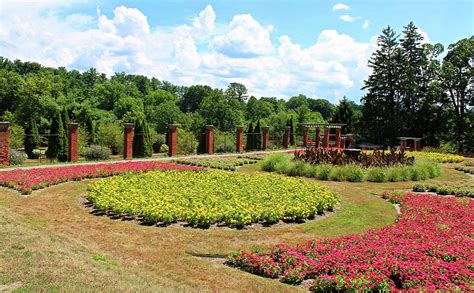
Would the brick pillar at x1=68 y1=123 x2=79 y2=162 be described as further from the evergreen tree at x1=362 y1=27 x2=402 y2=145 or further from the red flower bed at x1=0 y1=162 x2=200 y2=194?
the evergreen tree at x1=362 y1=27 x2=402 y2=145

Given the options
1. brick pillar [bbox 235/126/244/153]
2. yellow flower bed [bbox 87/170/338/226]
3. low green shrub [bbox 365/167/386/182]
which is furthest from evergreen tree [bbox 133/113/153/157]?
low green shrub [bbox 365/167/386/182]

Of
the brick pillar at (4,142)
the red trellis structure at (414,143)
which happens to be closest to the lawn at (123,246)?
the brick pillar at (4,142)

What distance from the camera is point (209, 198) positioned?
1210 centimetres

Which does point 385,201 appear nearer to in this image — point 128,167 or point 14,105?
point 128,167

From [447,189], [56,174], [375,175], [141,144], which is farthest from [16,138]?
[447,189]

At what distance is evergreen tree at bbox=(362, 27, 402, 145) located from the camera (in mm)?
44575

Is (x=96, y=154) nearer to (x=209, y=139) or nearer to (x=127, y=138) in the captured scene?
(x=127, y=138)

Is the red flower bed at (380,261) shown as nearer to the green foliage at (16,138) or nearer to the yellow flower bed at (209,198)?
the yellow flower bed at (209,198)

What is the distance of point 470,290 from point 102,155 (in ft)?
71.7

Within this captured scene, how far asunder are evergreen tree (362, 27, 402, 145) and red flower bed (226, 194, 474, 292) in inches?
1429

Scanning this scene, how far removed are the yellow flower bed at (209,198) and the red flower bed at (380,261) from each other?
7.78 feet

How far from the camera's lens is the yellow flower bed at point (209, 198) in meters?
10.4

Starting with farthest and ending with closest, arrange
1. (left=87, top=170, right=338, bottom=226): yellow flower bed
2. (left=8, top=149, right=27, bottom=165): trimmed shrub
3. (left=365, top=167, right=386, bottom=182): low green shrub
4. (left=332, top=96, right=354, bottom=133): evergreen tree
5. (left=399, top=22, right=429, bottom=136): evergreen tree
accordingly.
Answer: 1. (left=332, top=96, right=354, bottom=133): evergreen tree
2. (left=399, top=22, right=429, bottom=136): evergreen tree
3. (left=8, top=149, right=27, bottom=165): trimmed shrub
4. (left=365, top=167, right=386, bottom=182): low green shrub
5. (left=87, top=170, right=338, bottom=226): yellow flower bed

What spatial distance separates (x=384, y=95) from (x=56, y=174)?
3860cm
